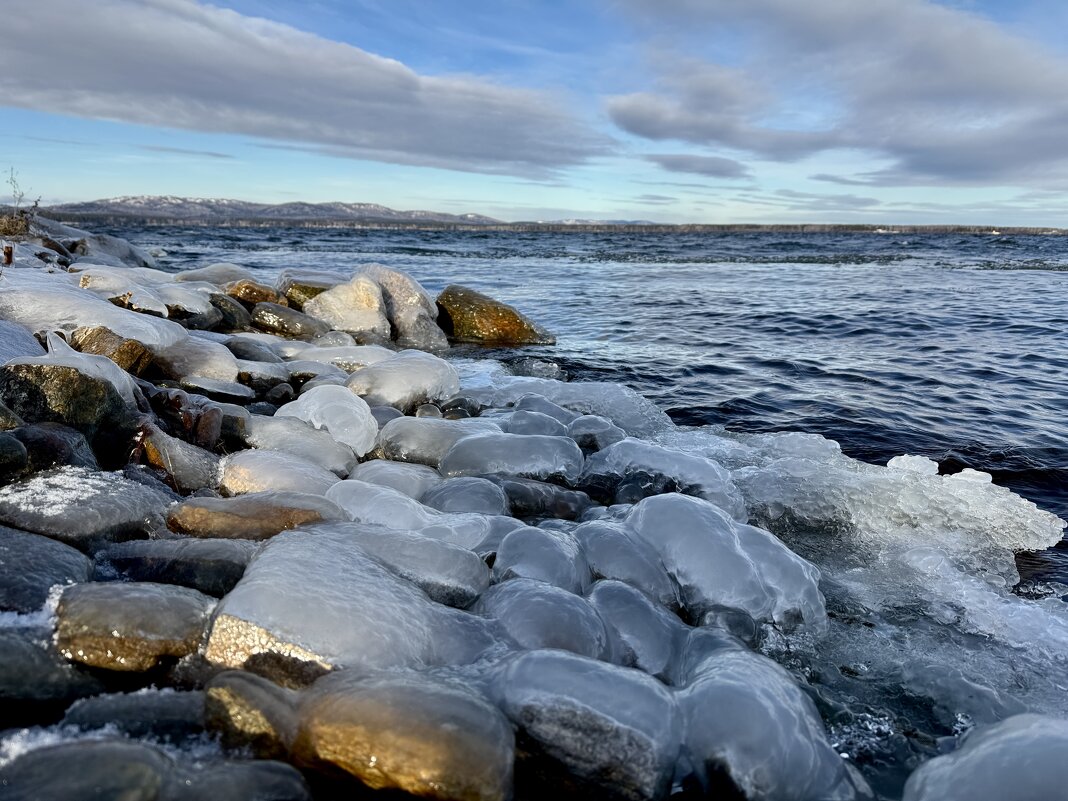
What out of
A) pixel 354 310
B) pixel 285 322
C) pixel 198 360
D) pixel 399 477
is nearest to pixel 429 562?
pixel 399 477

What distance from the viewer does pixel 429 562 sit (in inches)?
112

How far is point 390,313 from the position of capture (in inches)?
379

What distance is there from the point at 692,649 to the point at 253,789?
1.61 metres

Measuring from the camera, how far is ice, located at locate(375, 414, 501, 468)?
14.8 feet

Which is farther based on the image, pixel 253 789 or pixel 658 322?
pixel 658 322

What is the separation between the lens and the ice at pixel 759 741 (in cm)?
204

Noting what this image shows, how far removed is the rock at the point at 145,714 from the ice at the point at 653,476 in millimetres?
2771

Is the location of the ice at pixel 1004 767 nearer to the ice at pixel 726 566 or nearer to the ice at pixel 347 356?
the ice at pixel 726 566

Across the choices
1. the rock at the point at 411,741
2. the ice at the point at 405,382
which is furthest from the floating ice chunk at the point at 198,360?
the rock at the point at 411,741

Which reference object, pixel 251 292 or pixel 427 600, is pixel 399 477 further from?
pixel 251 292

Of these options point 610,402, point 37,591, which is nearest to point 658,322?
point 610,402

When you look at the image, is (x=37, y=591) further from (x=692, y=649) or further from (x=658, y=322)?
(x=658, y=322)

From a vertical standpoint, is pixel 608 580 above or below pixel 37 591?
below

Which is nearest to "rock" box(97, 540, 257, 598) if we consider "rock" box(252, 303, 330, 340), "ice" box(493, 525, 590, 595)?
"ice" box(493, 525, 590, 595)
